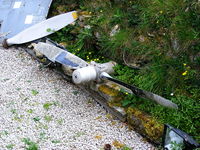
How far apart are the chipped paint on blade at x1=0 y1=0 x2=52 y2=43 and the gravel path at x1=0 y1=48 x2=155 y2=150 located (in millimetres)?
1555

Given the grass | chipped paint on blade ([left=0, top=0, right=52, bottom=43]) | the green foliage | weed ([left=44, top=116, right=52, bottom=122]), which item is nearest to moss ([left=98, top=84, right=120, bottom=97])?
the grass

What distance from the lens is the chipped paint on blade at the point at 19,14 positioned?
7.53 m

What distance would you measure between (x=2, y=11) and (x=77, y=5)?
6.57ft

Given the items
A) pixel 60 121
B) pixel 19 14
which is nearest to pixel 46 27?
pixel 19 14

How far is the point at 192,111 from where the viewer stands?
13.4ft

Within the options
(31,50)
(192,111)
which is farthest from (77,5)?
(192,111)

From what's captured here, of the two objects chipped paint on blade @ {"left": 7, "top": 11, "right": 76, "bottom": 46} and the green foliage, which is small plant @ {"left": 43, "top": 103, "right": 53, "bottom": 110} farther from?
chipped paint on blade @ {"left": 7, "top": 11, "right": 76, "bottom": 46}

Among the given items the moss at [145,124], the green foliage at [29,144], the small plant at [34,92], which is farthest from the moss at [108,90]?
the green foliage at [29,144]

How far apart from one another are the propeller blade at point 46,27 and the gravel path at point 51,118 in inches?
38.2

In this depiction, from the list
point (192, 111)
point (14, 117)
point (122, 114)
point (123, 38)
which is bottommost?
point (14, 117)

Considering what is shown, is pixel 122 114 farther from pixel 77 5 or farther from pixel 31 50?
pixel 77 5

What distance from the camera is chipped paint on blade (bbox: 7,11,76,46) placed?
6.89 m

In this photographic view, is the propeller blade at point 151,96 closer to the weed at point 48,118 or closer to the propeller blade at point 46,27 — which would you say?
the weed at point 48,118

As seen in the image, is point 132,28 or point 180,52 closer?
point 180,52
